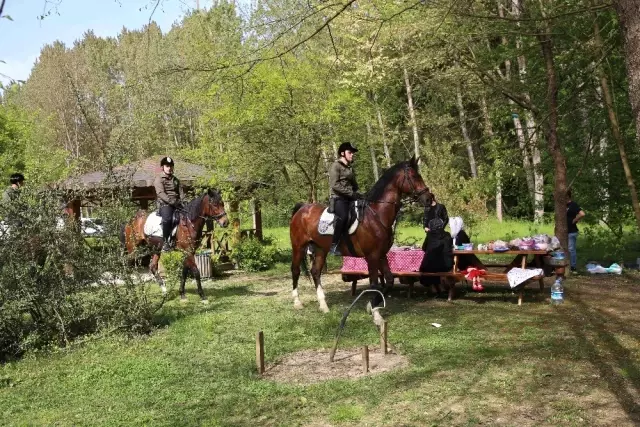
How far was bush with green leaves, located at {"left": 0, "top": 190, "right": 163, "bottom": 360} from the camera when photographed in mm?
8117

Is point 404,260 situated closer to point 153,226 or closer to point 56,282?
point 153,226

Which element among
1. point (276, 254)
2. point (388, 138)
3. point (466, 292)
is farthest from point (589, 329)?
point (388, 138)

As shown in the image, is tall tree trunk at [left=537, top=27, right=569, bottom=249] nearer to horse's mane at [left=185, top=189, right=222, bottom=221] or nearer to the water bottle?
the water bottle

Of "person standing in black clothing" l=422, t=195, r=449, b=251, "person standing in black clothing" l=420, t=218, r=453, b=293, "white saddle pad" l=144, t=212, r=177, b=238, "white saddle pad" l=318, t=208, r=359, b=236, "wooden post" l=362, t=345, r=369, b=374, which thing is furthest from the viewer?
"white saddle pad" l=144, t=212, r=177, b=238

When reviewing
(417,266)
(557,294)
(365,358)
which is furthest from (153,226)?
(557,294)

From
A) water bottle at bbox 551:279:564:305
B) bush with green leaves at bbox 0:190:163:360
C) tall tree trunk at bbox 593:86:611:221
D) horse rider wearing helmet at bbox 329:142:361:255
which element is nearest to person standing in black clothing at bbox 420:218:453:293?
water bottle at bbox 551:279:564:305

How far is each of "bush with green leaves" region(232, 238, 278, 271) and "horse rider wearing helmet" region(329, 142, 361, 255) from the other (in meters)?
7.30

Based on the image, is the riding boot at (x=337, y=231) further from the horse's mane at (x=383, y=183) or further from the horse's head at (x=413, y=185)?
the horse's head at (x=413, y=185)

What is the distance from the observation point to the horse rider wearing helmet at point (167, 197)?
1202 centimetres

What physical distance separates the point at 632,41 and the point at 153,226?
1052 cm

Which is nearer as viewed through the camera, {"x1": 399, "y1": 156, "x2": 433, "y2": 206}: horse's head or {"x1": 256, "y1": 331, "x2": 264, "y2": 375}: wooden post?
{"x1": 256, "y1": 331, "x2": 264, "y2": 375}: wooden post

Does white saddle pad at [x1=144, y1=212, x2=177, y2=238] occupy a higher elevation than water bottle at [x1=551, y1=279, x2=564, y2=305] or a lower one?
higher

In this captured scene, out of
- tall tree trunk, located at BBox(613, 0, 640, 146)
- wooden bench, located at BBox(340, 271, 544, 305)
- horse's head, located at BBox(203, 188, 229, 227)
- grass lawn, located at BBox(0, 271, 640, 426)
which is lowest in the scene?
grass lawn, located at BBox(0, 271, 640, 426)

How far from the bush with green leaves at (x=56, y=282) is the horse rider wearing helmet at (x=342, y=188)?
3.28m
